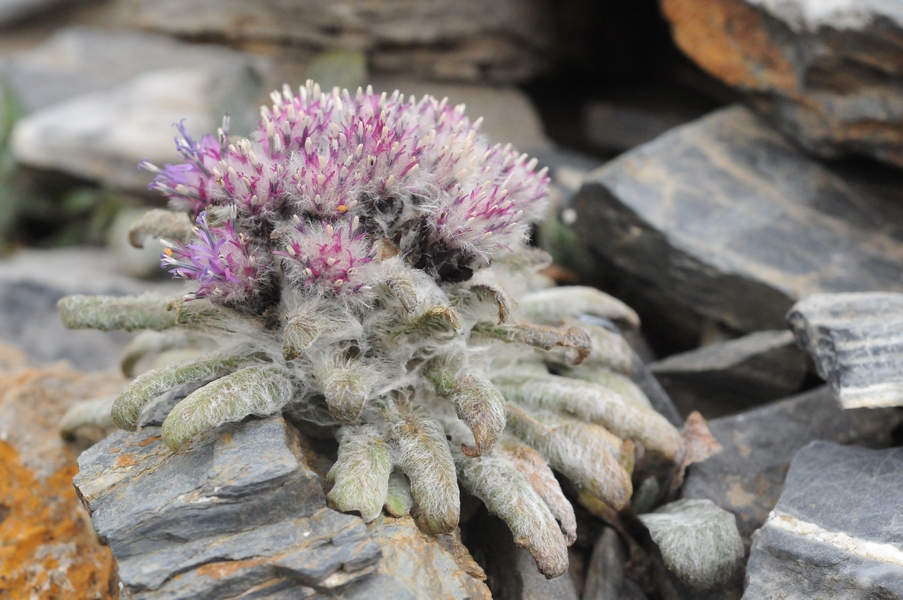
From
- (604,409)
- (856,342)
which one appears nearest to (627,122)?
(856,342)

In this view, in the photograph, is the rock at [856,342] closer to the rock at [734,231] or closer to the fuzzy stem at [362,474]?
the rock at [734,231]

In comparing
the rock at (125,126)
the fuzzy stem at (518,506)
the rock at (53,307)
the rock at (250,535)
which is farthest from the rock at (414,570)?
the rock at (125,126)

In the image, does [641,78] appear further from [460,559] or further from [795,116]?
[460,559]

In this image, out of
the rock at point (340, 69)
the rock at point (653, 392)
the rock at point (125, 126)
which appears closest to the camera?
the rock at point (653, 392)

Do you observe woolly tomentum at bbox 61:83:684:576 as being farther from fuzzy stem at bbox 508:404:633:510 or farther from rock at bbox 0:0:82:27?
rock at bbox 0:0:82:27

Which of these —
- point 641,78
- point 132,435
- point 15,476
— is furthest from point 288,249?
point 641,78

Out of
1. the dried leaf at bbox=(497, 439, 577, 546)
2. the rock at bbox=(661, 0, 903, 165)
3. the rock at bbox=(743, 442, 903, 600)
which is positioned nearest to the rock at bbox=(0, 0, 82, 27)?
the rock at bbox=(661, 0, 903, 165)

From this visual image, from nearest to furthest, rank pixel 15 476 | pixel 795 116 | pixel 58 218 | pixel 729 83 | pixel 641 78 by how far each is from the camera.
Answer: pixel 15 476, pixel 795 116, pixel 729 83, pixel 58 218, pixel 641 78
